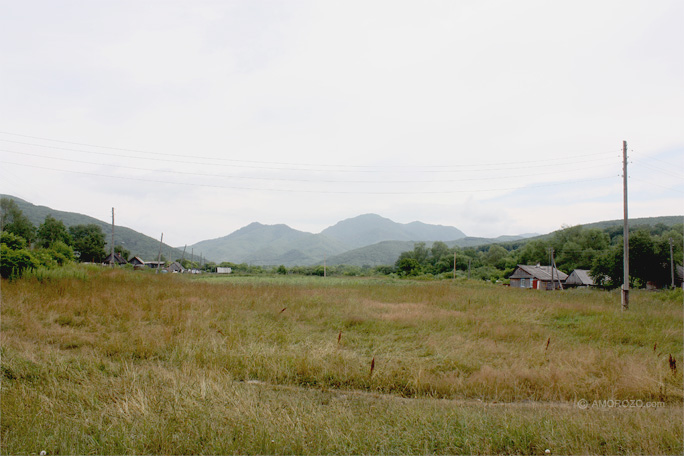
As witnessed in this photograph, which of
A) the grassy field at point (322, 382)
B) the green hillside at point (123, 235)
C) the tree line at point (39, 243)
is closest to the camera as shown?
the grassy field at point (322, 382)

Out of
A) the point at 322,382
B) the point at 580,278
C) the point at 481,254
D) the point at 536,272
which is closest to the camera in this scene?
the point at 322,382

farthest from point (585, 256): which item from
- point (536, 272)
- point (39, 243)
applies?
point (39, 243)

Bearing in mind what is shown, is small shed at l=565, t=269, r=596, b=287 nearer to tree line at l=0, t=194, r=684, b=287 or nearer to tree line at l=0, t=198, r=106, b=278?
tree line at l=0, t=194, r=684, b=287

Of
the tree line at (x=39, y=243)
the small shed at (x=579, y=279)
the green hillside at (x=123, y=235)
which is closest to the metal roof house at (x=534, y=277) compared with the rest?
the small shed at (x=579, y=279)

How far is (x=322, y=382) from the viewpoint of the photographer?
573 centimetres

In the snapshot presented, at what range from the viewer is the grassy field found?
3486mm

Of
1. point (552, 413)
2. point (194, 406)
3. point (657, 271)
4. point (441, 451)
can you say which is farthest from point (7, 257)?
point (657, 271)

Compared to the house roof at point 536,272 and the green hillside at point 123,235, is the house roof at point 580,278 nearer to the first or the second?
the house roof at point 536,272

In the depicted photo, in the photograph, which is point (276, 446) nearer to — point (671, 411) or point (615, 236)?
point (671, 411)

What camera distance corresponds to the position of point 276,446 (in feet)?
10.8

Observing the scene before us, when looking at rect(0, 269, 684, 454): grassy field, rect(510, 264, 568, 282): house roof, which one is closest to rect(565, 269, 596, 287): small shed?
rect(510, 264, 568, 282): house roof

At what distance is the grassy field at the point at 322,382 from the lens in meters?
3.49

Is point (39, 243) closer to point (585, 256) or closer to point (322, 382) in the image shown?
point (322, 382)

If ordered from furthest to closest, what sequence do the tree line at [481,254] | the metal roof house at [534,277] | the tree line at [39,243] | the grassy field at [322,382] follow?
1. the metal roof house at [534,277]
2. the tree line at [481,254]
3. the tree line at [39,243]
4. the grassy field at [322,382]
